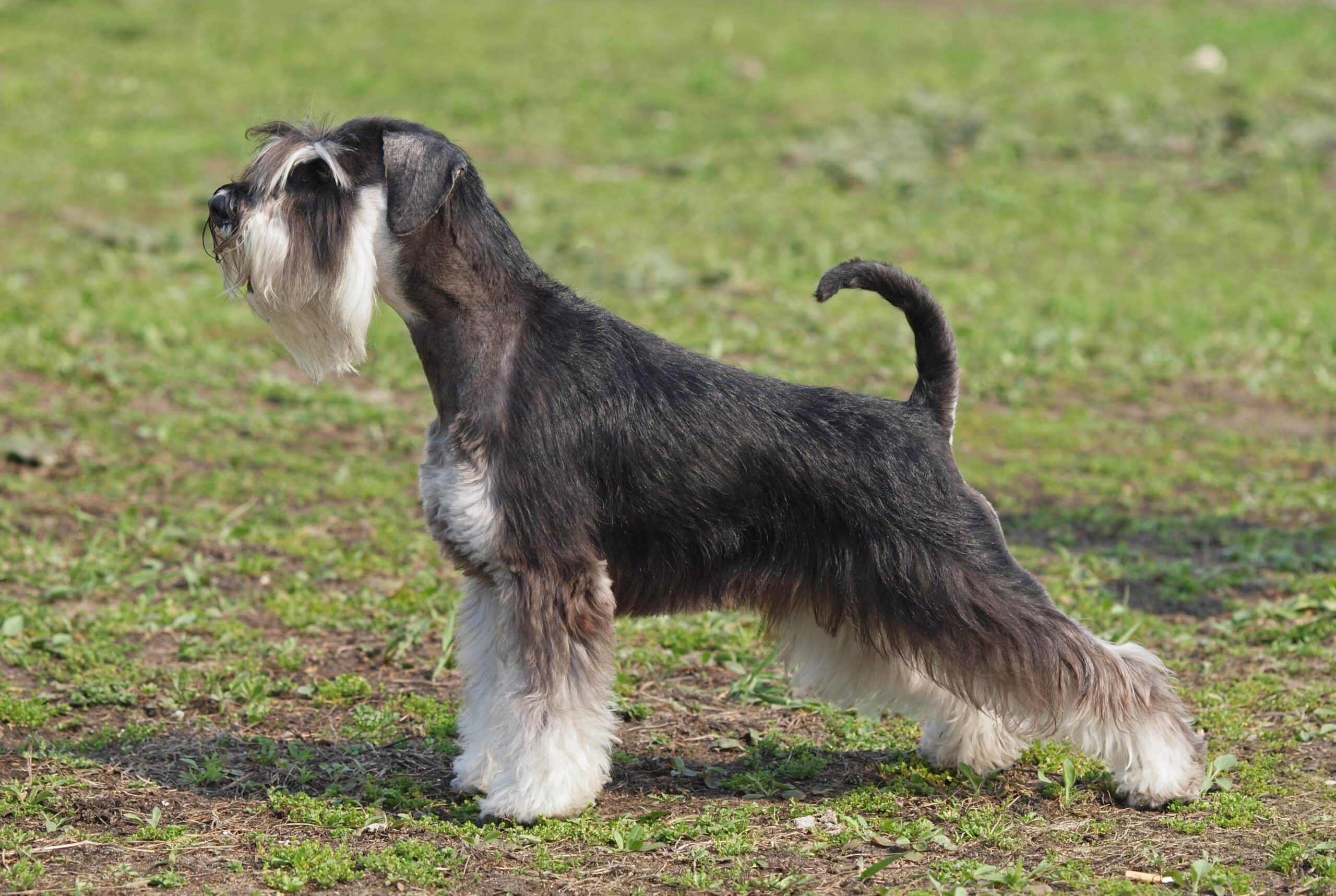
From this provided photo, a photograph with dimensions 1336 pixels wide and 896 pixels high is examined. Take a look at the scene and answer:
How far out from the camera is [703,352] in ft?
33.0

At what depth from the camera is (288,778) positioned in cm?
510

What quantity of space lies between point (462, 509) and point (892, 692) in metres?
1.58

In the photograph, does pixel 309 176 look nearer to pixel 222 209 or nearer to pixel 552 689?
pixel 222 209

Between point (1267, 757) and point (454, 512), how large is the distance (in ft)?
9.97

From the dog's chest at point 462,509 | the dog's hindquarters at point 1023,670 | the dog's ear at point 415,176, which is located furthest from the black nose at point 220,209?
the dog's hindquarters at point 1023,670

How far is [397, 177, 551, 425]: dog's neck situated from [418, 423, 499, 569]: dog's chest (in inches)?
8.0

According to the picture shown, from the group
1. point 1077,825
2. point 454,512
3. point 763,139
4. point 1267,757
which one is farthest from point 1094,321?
point 454,512

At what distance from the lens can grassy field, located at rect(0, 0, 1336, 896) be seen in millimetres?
4672

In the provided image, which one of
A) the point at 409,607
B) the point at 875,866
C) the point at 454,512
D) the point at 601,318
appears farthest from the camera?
the point at 409,607

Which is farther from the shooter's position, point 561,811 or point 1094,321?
point 1094,321

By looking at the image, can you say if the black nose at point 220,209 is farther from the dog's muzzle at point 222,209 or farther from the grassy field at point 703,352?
the grassy field at point 703,352

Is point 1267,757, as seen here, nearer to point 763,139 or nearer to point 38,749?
point 38,749

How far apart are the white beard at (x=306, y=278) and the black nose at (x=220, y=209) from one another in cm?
8

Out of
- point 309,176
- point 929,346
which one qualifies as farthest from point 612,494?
point 309,176
